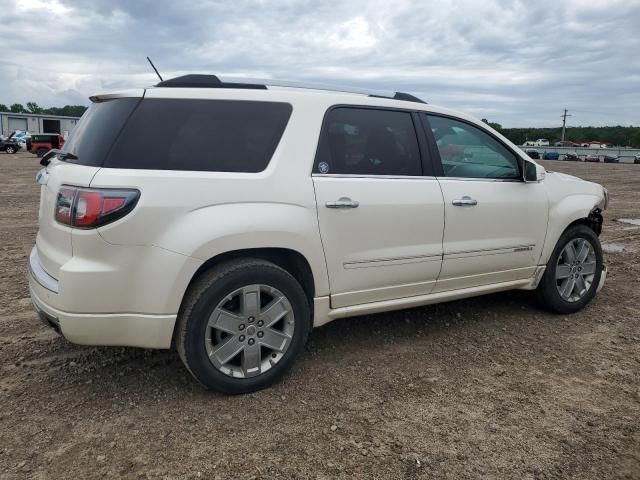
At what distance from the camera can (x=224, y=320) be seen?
316cm

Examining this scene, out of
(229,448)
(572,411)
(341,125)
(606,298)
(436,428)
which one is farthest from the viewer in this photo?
(606,298)

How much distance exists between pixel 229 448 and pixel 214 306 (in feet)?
2.49

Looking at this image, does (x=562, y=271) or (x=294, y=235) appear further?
(x=562, y=271)

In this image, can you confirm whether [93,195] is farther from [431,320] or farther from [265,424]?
[431,320]

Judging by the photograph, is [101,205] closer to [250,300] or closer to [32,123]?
[250,300]

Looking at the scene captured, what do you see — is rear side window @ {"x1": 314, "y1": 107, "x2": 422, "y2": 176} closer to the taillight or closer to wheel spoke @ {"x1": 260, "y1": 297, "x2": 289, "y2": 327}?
wheel spoke @ {"x1": 260, "y1": 297, "x2": 289, "y2": 327}

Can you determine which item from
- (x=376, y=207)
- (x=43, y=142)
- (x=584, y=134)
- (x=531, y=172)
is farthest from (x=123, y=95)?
(x=584, y=134)

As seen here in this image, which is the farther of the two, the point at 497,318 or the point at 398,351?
the point at 497,318

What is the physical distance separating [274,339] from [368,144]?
1443 millimetres

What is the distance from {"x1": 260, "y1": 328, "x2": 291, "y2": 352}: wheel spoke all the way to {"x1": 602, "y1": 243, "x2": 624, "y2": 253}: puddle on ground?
19.1ft

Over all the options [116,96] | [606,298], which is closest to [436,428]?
[116,96]

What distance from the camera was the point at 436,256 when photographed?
393 cm

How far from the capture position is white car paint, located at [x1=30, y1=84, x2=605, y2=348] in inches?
115

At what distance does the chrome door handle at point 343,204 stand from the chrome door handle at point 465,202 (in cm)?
88
